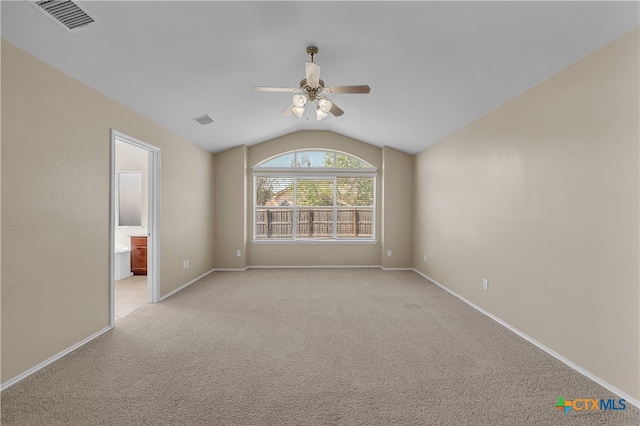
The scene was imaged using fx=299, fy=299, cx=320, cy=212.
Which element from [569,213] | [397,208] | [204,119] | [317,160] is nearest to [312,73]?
[204,119]

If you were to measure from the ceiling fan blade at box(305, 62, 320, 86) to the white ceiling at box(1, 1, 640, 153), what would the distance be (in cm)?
33

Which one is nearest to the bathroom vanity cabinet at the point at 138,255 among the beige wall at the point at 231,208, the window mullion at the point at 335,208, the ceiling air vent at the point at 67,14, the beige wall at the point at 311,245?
the beige wall at the point at 231,208

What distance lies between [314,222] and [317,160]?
134 cm

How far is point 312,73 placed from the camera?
2678mm

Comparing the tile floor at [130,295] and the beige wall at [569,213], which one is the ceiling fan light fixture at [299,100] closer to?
the beige wall at [569,213]

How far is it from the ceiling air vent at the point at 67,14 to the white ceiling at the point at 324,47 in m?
0.06

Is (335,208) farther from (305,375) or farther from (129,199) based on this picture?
(305,375)

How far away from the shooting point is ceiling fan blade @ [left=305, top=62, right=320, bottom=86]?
258cm

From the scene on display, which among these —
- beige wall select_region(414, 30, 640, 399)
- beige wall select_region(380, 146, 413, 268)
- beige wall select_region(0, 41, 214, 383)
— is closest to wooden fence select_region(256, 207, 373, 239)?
beige wall select_region(380, 146, 413, 268)

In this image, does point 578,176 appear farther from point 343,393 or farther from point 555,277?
point 343,393

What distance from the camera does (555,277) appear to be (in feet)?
8.38

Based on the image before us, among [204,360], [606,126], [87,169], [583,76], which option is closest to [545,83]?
[583,76]

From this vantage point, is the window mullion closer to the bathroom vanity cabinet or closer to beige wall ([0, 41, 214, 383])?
the bathroom vanity cabinet

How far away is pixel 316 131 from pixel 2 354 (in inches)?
217
